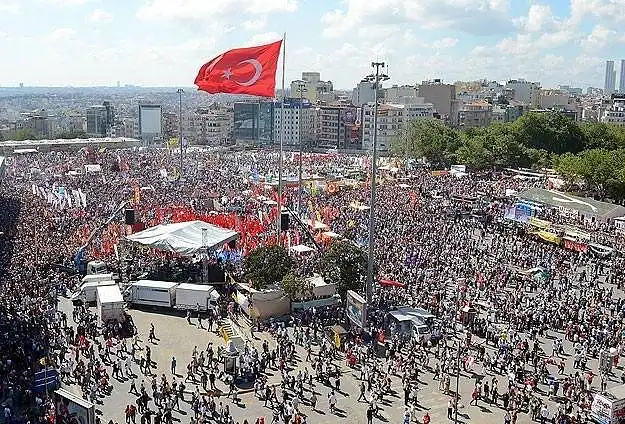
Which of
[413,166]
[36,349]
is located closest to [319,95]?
[413,166]

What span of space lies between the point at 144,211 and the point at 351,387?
30.5 metres

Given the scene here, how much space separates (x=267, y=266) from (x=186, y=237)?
19.3 feet

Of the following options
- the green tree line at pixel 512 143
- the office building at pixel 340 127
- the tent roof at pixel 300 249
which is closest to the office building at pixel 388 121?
the office building at pixel 340 127

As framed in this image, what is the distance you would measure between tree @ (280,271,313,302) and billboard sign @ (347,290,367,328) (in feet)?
7.53

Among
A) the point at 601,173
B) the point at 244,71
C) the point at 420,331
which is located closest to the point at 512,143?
the point at 601,173

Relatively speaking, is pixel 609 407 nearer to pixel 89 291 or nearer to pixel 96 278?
pixel 89 291

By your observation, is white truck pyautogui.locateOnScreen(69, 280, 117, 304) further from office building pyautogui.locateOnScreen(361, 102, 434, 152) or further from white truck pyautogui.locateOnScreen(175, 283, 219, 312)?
office building pyautogui.locateOnScreen(361, 102, 434, 152)

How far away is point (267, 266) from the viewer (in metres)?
31.4

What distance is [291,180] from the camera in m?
65.8

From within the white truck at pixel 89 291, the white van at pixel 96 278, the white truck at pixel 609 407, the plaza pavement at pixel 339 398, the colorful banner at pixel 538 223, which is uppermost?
the colorful banner at pixel 538 223

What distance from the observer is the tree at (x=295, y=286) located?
29594mm

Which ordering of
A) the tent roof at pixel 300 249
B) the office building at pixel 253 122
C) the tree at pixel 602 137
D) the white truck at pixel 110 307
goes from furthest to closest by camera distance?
the office building at pixel 253 122
the tree at pixel 602 137
the tent roof at pixel 300 249
the white truck at pixel 110 307

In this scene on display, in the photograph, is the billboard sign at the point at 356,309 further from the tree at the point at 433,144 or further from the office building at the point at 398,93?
the office building at the point at 398,93

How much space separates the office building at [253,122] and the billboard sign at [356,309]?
405 feet
